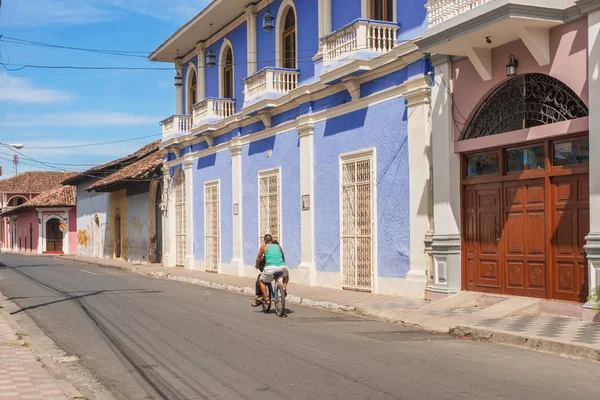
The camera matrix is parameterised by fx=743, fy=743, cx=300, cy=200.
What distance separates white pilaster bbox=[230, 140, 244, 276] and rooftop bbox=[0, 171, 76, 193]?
56949 millimetres

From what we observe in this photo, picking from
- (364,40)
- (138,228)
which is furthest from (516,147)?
(138,228)

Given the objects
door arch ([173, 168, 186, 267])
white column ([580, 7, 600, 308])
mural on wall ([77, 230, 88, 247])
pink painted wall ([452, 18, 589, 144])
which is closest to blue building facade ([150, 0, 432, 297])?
door arch ([173, 168, 186, 267])

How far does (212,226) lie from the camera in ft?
83.1

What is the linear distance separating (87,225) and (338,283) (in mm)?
34050

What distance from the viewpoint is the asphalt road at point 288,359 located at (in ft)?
22.2

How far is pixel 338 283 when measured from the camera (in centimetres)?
1703

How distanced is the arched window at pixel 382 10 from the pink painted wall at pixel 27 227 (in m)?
50.0

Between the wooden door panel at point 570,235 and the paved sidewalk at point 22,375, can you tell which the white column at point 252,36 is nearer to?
the wooden door panel at point 570,235

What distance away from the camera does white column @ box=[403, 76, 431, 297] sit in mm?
13836

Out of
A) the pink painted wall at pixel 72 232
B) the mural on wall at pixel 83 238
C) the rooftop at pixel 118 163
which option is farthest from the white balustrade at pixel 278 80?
the pink painted wall at pixel 72 232

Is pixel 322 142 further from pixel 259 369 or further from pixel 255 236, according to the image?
pixel 259 369

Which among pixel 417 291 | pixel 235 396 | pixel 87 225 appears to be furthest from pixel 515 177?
pixel 87 225

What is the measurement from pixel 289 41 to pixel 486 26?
9.47 metres

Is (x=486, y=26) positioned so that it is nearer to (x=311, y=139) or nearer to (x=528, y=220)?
(x=528, y=220)
